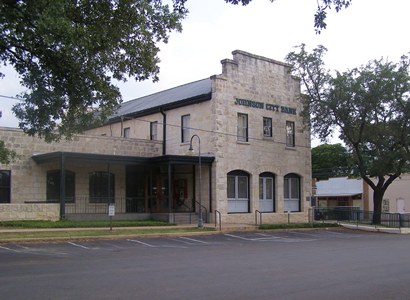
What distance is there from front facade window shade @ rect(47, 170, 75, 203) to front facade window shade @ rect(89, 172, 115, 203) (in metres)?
1.18

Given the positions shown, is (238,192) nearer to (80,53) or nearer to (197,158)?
(197,158)

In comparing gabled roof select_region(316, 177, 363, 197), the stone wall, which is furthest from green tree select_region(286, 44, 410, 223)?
gabled roof select_region(316, 177, 363, 197)

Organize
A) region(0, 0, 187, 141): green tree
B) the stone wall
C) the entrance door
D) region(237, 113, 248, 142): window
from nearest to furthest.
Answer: region(0, 0, 187, 141): green tree → the stone wall → region(237, 113, 248, 142): window → the entrance door

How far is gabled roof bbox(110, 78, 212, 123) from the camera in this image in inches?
1213

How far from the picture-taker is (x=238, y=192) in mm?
31000

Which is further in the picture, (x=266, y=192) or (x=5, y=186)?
(x=266, y=192)

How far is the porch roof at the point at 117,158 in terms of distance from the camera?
1033 inches

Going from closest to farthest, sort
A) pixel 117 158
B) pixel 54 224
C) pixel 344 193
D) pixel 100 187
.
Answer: pixel 54 224 < pixel 117 158 < pixel 100 187 < pixel 344 193

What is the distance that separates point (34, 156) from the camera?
27516mm

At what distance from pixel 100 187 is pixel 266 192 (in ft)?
34.2

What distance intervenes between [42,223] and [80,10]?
42.4 ft

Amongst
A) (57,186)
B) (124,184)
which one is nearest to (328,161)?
(124,184)

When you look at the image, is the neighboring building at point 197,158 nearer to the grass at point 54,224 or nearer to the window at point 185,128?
the window at point 185,128

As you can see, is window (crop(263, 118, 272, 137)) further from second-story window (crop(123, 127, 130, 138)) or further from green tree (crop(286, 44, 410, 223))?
second-story window (crop(123, 127, 130, 138))
